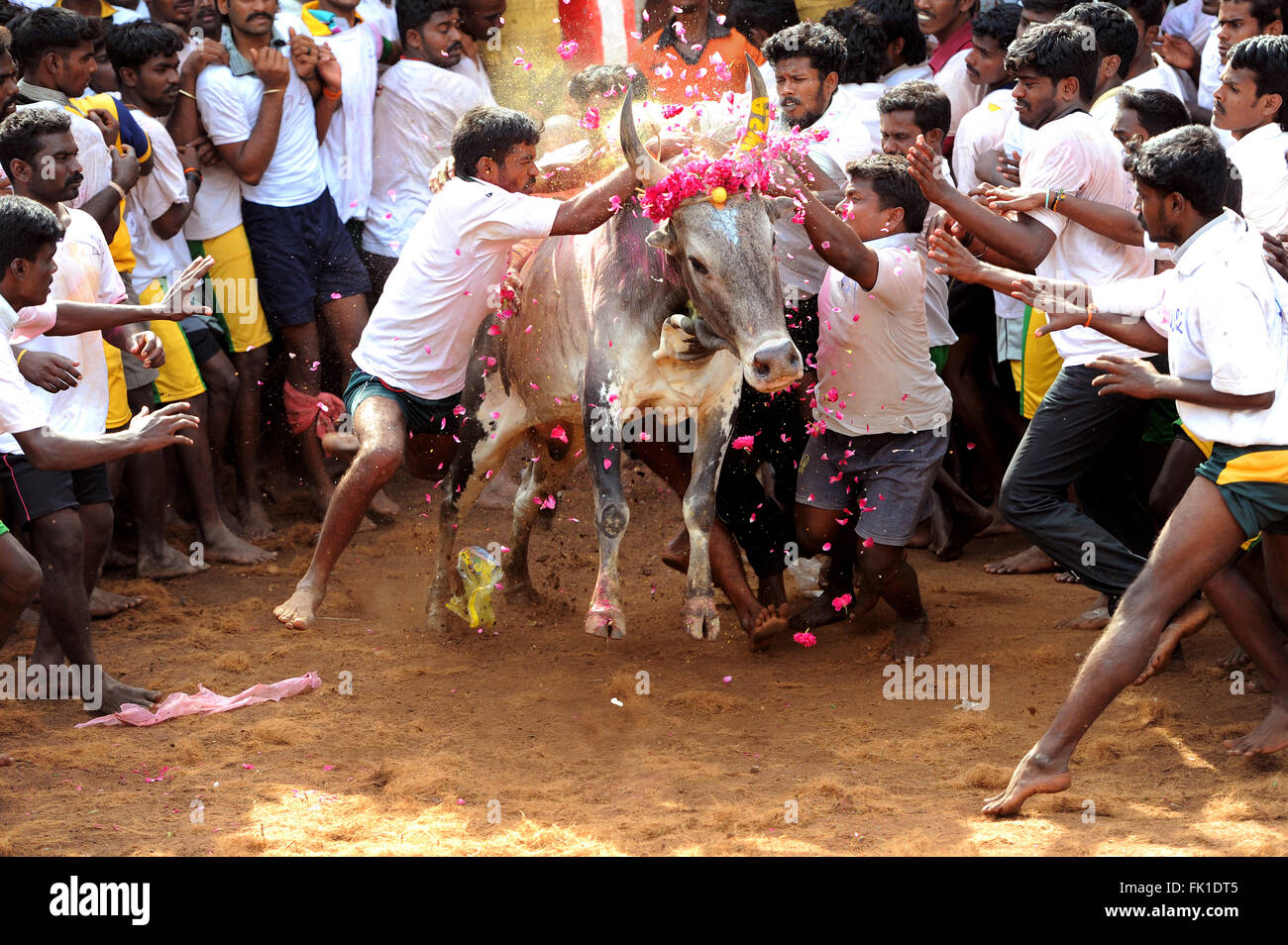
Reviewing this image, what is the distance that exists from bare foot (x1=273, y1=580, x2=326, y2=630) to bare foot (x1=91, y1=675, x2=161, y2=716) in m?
0.66

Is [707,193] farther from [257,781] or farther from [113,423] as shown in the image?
[113,423]

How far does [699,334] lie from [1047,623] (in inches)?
97.2

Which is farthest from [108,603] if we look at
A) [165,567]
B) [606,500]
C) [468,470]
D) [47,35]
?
[606,500]

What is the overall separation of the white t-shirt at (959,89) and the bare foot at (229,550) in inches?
183

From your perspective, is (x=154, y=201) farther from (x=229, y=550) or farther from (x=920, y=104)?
(x=920, y=104)

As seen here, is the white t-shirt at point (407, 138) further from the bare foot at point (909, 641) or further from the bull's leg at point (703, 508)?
the bare foot at point (909, 641)

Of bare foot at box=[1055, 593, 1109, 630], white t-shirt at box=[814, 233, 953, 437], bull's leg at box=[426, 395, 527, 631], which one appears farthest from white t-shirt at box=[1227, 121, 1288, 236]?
bull's leg at box=[426, 395, 527, 631]

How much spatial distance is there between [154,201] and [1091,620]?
5402 millimetres

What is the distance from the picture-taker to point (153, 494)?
799cm

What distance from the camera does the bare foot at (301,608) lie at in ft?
20.7

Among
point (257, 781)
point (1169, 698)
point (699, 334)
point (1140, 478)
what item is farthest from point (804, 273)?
point (257, 781)

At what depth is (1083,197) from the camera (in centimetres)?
624

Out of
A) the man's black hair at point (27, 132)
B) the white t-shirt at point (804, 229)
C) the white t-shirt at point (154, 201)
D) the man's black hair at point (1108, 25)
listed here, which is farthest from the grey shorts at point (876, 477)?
the white t-shirt at point (154, 201)

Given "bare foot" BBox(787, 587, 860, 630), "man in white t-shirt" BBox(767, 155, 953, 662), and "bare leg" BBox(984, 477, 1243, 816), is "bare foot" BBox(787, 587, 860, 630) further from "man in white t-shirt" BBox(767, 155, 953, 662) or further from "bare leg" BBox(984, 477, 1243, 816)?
"bare leg" BBox(984, 477, 1243, 816)
